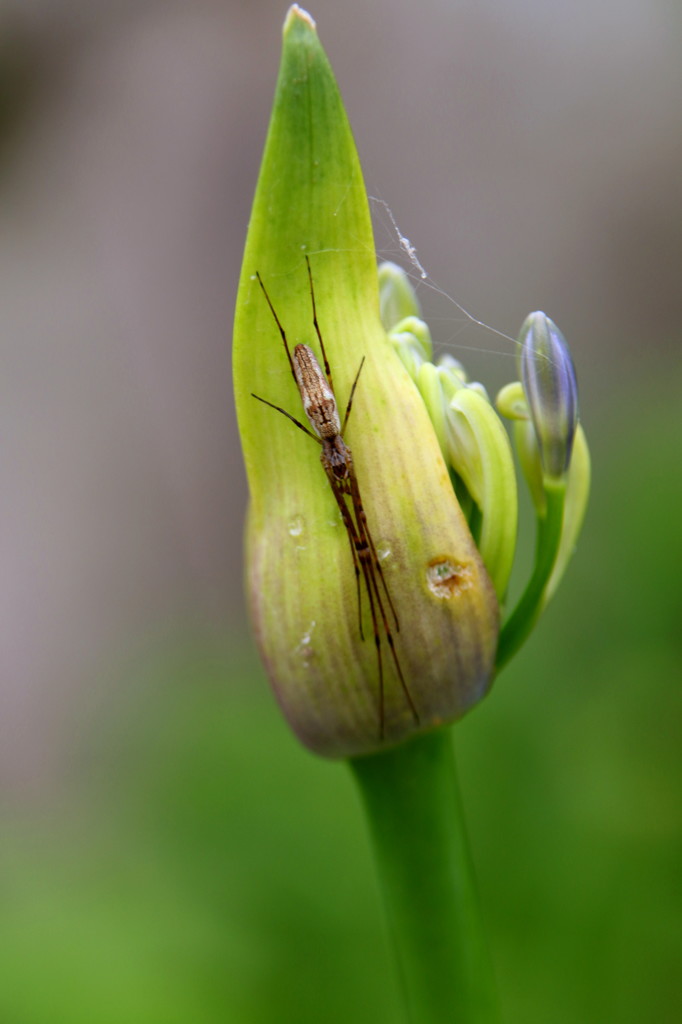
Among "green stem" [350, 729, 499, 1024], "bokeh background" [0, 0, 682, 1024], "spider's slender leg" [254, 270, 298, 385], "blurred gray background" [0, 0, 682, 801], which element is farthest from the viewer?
"blurred gray background" [0, 0, 682, 801]

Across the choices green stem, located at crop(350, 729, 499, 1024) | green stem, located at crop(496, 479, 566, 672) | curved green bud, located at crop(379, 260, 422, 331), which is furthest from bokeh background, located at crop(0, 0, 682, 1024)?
curved green bud, located at crop(379, 260, 422, 331)

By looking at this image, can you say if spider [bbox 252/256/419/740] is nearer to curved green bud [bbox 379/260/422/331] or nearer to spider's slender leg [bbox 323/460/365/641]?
spider's slender leg [bbox 323/460/365/641]

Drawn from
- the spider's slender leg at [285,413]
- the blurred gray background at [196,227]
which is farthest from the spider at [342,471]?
the blurred gray background at [196,227]

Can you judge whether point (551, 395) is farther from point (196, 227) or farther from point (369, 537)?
point (196, 227)

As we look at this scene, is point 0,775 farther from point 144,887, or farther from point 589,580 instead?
point 589,580

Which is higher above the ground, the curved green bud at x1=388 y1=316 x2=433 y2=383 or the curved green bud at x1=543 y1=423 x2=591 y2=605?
the curved green bud at x1=388 y1=316 x2=433 y2=383

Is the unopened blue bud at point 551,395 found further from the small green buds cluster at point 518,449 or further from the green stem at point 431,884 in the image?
the green stem at point 431,884
